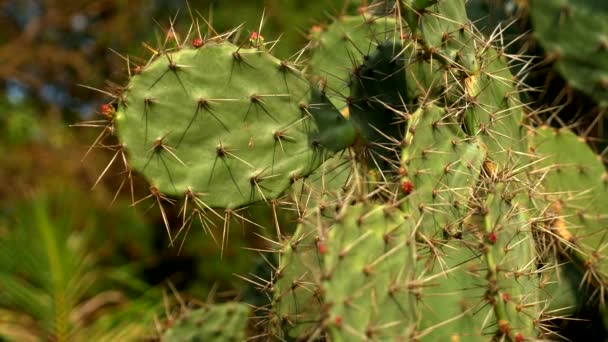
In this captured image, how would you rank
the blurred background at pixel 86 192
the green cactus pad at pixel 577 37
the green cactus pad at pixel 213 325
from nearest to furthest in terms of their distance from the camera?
the green cactus pad at pixel 213 325 → the green cactus pad at pixel 577 37 → the blurred background at pixel 86 192

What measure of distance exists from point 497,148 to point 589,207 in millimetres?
426

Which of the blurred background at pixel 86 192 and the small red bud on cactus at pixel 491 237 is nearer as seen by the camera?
the small red bud on cactus at pixel 491 237

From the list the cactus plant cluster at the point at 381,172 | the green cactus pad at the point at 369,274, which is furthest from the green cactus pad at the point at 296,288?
the green cactus pad at the point at 369,274

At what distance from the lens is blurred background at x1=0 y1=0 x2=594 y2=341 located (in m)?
3.43

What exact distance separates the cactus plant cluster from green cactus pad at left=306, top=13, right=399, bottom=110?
0.14ft

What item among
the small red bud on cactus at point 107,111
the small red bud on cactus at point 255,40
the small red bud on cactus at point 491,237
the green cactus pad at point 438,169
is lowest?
the small red bud on cactus at point 491,237

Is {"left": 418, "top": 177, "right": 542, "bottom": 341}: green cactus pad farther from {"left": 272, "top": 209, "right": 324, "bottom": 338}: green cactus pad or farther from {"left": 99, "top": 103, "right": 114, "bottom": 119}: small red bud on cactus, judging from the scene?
{"left": 99, "top": 103, "right": 114, "bottom": 119}: small red bud on cactus

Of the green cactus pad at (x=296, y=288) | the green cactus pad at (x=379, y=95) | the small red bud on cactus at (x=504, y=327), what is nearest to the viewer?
the small red bud on cactus at (x=504, y=327)

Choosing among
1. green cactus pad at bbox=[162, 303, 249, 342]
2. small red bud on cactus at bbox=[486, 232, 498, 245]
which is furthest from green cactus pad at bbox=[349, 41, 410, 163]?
green cactus pad at bbox=[162, 303, 249, 342]

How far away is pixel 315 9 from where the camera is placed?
5910 millimetres

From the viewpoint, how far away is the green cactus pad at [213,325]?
2.02 m

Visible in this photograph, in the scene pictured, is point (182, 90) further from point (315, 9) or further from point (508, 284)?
point (315, 9)

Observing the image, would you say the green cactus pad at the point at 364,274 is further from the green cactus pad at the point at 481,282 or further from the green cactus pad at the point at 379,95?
the green cactus pad at the point at 379,95

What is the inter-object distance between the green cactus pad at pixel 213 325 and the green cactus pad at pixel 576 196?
77 centimetres
